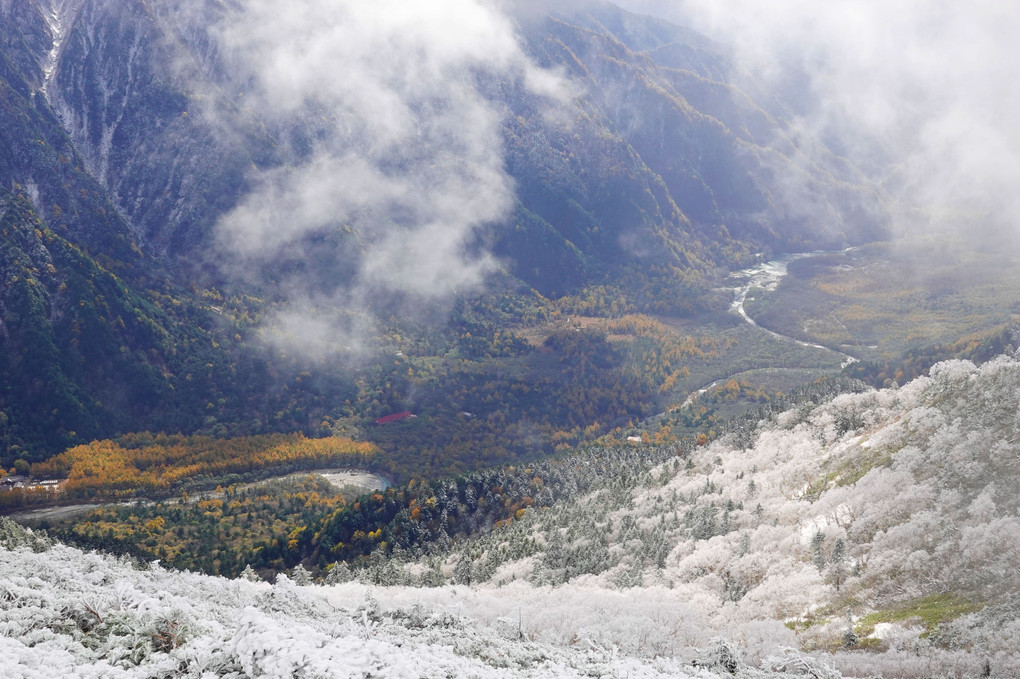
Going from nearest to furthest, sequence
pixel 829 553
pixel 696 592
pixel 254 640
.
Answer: pixel 254 640 → pixel 829 553 → pixel 696 592

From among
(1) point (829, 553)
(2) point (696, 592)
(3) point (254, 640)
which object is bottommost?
(3) point (254, 640)

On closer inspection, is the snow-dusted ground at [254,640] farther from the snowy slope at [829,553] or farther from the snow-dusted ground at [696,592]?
the snowy slope at [829,553]

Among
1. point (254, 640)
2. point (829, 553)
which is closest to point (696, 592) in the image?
point (829, 553)

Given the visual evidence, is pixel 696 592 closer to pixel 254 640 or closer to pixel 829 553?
pixel 829 553

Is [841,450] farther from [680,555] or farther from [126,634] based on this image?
[126,634]

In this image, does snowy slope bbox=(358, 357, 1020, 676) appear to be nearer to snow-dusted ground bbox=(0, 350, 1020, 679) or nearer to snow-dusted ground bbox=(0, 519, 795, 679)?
snow-dusted ground bbox=(0, 350, 1020, 679)

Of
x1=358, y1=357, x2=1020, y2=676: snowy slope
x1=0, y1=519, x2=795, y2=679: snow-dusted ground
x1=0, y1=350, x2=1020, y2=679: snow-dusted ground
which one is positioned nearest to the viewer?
x1=0, y1=519, x2=795, y2=679: snow-dusted ground

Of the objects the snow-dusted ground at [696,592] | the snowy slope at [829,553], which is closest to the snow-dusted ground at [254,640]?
the snow-dusted ground at [696,592]

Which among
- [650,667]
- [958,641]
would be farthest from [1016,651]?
[650,667]

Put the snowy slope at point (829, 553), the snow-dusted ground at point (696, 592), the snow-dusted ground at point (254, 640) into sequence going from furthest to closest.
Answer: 1. the snowy slope at point (829, 553)
2. the snow-dusted ground at point (696, 592)
3. the snow-dusted ground at point (254, 640)

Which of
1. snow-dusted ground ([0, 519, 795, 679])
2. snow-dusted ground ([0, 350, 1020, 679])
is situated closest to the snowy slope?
snow-dusted ground ([0, 350, 1020, 679])

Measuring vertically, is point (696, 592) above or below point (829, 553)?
below
